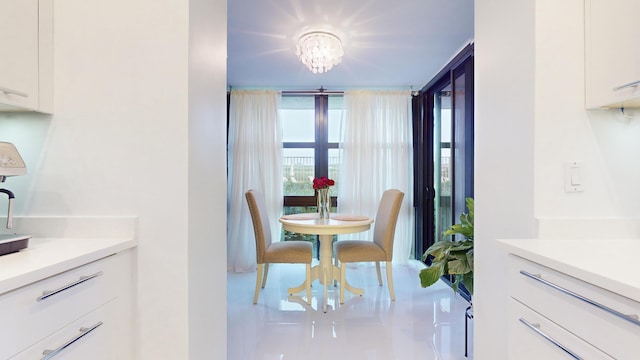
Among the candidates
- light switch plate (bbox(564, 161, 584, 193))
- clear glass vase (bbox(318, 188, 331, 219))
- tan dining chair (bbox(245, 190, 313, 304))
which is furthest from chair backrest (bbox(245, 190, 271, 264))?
light switch plate (bbox(564, 161, 584, 193))

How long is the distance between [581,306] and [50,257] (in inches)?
57.0

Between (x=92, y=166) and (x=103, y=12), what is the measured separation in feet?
1.97

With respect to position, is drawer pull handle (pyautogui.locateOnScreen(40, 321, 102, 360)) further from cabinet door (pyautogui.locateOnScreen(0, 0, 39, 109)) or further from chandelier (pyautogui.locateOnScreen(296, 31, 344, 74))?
chandelier (pyautogui.locateOnScreen(296, 31, 344, 74))

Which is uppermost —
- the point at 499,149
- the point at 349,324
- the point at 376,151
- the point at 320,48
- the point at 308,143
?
the point at 320,48

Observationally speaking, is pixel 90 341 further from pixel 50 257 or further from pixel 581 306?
pixel 581 306

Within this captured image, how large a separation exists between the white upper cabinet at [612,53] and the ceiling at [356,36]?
1.17 meters

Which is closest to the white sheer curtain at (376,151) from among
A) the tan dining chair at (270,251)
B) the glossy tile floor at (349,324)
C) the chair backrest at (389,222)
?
the chair backrest at (389,222)

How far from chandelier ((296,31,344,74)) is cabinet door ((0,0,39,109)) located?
1.65 metres

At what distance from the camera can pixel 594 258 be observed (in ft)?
2.67

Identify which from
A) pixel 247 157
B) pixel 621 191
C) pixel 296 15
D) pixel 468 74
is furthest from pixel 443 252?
pixel 247 157

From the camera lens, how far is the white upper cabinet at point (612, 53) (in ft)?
3.08

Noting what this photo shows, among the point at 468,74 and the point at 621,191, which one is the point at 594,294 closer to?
the point at 621,191

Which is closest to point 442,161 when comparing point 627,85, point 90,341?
point 627,85

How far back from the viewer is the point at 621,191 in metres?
1.10
